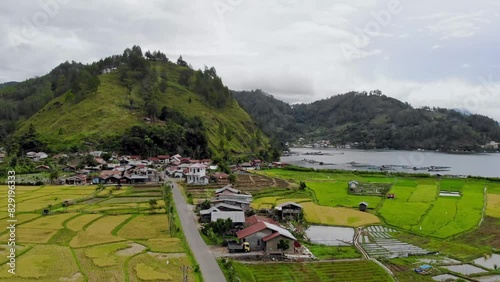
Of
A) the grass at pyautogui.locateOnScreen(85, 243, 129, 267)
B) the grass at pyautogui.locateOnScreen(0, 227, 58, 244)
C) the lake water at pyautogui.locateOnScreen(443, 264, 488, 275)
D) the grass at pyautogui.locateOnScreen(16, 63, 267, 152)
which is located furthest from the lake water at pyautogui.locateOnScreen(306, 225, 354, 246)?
the grass at pyautogui.locateOnScreen(16, 63, 267, 152)

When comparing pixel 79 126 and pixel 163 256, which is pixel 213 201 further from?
pixel 79 126

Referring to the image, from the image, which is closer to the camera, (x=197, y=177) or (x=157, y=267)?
(x=157, y=267)

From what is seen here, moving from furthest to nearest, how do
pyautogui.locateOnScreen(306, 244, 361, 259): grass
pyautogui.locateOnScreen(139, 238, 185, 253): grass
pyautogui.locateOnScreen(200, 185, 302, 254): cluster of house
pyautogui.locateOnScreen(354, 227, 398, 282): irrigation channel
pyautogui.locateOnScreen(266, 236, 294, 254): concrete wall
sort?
pyautogui.locateOnScreen(200, 185, 302, 254): cluster of house < pyautogui.locateOnScreen(266, 236, 294, 254): concrete wall < pyautogui.locateOnScreen(306, 244, 361, 259): grass < pyautogui.locateOnScreen(139, 238, 185, 253): grass < pyautogui.locateOnScreen(354, 227, 398, 282): irrigation channel

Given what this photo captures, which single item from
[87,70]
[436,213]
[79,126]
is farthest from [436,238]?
[87,70]

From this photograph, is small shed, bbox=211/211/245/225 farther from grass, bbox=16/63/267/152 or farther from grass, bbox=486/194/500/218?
grass, bbox=16/63/267/152

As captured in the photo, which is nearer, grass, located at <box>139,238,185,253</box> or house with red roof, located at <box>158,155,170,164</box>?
grass, located at <box>139,238,185,253</box>

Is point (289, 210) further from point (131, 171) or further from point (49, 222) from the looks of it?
point (131, 171)

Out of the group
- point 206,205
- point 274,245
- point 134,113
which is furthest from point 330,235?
point 134,113
